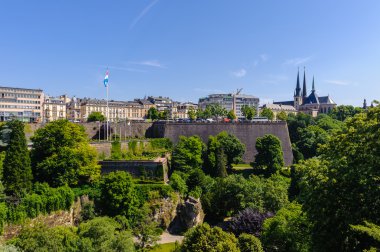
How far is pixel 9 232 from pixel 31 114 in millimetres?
59833

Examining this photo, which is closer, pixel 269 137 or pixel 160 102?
pixel 269 137

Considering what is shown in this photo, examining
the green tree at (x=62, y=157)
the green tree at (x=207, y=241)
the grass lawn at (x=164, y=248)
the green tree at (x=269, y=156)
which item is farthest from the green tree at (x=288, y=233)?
the green tree at (x=269, y=156)

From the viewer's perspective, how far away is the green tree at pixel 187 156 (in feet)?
145

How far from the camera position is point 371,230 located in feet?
35.1

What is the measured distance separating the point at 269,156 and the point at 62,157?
93.7 feet

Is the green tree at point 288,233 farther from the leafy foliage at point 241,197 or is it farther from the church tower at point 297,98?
the church tower at point 297,98

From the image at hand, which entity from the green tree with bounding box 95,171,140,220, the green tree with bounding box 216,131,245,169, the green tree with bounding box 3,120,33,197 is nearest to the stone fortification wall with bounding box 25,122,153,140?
the green tree with bounding box 216,131,245,169

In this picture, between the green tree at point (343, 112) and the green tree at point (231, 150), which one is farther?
the green tree at point (343, 112)

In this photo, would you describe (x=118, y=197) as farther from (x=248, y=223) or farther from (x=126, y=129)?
(x=126, y=129)

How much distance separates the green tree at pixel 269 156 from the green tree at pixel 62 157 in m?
23.9

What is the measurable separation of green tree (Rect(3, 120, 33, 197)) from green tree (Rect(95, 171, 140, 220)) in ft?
21.9

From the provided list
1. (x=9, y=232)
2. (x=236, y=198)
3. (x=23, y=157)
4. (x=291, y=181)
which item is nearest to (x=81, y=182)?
(x=23, y=157)

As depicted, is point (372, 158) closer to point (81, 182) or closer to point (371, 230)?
point (371, 230)

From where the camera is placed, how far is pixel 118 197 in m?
32.0
